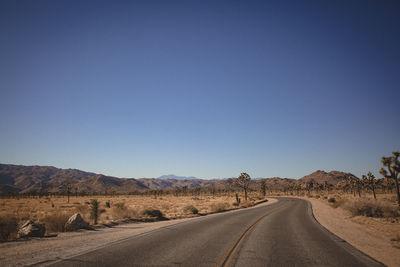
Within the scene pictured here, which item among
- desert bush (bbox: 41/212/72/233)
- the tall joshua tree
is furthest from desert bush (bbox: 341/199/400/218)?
desert bush (bbox: 41/212/72/233)

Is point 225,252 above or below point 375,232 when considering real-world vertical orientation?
above

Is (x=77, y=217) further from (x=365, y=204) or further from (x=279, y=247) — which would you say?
(x=365, y=204)

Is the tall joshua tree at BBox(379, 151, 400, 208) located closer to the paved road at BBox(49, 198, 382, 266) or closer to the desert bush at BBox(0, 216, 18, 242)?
the paved road at BBox(49, 198, 382, 266)

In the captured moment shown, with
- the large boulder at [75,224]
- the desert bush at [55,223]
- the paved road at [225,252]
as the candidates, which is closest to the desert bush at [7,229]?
the desert bush at [55,223]

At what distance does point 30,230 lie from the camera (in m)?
10.4

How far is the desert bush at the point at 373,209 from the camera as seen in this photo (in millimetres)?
18844

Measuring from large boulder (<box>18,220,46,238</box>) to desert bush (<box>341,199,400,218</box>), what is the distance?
24632 mm

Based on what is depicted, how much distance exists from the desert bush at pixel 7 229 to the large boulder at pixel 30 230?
0.28m

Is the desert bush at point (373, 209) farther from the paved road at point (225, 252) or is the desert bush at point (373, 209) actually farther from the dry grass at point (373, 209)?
the paved road at point (225, 252)

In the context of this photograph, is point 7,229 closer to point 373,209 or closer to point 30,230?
point 30,230

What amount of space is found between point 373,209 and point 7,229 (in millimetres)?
26458

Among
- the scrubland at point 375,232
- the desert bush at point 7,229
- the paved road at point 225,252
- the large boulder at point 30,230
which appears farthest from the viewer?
the large boulder at point 30,230

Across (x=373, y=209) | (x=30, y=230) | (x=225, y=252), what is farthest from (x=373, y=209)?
(x=30, y=230)

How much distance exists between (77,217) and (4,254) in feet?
19.8
